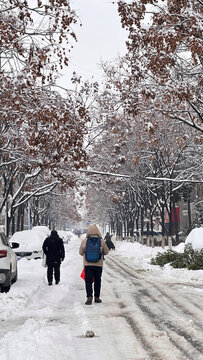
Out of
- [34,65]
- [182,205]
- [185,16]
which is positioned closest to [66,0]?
[34,65]

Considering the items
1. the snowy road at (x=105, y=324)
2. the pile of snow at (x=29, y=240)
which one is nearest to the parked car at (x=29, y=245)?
the pile of snow at (x=29, y=240)

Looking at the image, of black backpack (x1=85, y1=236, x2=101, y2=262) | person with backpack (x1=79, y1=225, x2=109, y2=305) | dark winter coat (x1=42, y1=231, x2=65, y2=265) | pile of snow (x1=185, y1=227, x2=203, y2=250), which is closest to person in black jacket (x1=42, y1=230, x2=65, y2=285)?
dark winter coat (x1=42, y1=231, x2=65, y2=265)

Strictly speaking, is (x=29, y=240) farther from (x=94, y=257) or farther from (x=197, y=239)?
(x=94, y=257)

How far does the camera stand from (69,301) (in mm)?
12219

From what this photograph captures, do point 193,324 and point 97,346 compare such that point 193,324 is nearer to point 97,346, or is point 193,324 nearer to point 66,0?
point 97,346

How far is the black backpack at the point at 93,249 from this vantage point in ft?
39.8

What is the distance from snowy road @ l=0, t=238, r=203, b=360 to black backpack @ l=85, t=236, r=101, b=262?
1.05 meters

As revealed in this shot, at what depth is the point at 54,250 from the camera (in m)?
15.7

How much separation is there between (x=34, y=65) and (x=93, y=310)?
16.9 feet

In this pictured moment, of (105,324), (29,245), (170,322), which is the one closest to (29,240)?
(29,245)

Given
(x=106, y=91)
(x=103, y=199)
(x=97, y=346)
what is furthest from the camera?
(x=103, y=199)

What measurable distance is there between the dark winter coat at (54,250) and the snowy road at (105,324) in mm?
928

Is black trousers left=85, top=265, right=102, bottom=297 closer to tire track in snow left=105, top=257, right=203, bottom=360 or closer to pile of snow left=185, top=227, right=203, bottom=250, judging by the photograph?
tire track in snow left=105, top=257, right=203, bottom=360

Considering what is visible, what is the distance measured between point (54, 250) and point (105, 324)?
7.16m
